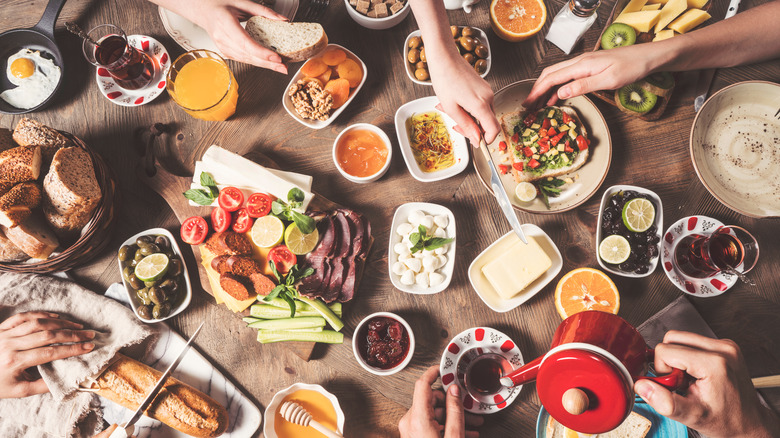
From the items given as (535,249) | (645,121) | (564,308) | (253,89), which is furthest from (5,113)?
(645,121)

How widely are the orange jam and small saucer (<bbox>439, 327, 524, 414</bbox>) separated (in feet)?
3.51

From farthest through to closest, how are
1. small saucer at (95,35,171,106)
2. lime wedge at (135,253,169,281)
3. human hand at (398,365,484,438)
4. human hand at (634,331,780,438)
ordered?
1. small saucer at (95,35,171,106)
2. lime wedge at (135,253,169,281)
3. human hand at (398,365,484,438)
4. human hand at (634,331,780,438)

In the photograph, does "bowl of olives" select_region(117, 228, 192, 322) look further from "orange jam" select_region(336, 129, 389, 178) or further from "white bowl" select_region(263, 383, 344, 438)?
"orange jam" select_region(336, 129, 389, 178)

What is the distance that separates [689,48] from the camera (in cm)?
203

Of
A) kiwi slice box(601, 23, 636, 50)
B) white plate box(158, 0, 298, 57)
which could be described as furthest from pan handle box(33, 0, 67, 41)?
kiwi slice box(601, 23, 636, 50)

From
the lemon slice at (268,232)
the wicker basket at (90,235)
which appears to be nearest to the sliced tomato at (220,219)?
the lemon slice at (268,232)

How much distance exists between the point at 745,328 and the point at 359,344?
2071 millimetres

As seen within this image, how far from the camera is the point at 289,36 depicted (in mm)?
2207

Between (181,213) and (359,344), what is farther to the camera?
(181,213)

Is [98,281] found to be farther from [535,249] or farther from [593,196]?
[593,196]

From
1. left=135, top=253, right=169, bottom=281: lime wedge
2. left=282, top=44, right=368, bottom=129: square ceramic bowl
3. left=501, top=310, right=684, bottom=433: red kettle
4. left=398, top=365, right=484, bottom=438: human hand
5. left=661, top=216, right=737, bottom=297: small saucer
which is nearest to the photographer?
left=501, top=310, right=684, bottom=433: red kettle

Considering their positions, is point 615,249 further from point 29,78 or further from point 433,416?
point 29,78

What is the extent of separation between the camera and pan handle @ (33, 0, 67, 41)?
94.7 inches

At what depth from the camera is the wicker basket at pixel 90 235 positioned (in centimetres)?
213
